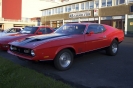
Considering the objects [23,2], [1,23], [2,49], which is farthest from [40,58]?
[23,2]

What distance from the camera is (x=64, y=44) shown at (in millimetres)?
5273

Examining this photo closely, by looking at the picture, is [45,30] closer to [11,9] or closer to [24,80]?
[24,80]

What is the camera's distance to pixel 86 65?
6.10 meters

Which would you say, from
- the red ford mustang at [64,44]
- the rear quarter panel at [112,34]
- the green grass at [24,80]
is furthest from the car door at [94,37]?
the green grass at [24,80]

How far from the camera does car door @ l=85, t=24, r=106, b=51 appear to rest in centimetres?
619

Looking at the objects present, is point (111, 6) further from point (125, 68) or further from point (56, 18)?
point (125, 68)

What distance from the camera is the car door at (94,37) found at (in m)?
6.19

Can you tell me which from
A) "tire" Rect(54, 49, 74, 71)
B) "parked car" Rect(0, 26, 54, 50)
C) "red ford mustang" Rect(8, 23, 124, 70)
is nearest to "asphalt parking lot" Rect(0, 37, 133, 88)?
"tire" Rect(54, 49, 74, 71)

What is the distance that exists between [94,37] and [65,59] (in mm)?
1649

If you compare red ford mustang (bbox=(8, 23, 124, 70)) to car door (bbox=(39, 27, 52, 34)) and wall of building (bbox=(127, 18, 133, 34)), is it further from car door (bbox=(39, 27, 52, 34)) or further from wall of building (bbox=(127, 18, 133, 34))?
wall of building (bbox=(127, 18, 133, 34))

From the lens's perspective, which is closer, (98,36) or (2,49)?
(98,36)

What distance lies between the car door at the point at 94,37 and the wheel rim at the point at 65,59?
995 millimetres

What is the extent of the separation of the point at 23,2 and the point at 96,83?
6578 centimetres

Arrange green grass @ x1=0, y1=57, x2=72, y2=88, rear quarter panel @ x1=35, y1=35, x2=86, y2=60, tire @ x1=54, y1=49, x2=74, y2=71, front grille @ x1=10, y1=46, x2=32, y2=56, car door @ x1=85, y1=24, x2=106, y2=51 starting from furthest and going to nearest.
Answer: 1. car door @ x1=85, y1=24, x2=106, y2=51
2. tire @ x1=54, y1=49, x2=74, y2=71
3. front grille @ x1=10, y1=46, x2=32, y2=56
4. rear quarter panel @ x1=35, y1=35, x2=86, y2=60
5. green grass @ x1=0, y1=57, x2=72, y2=88
